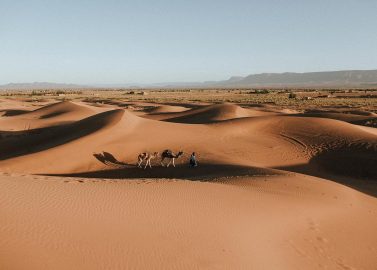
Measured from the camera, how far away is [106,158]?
17562mm

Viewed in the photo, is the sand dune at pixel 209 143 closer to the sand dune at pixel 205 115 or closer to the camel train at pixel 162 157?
the camel train at pixel 162 157

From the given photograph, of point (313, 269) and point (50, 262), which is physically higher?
point (50, 262)

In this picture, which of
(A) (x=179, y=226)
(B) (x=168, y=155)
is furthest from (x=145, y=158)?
(A) (x=179, y=226)

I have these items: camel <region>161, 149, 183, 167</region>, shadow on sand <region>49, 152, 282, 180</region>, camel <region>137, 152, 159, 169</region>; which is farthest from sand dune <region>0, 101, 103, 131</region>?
camel <region>161, 149, 183, 167</region>

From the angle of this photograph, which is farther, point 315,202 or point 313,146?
point 313,146

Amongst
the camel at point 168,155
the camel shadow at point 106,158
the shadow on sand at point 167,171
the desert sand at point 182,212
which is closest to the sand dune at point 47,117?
the desert sand at point 182,212

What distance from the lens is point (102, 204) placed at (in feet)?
26.4

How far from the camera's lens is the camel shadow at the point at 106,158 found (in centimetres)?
1727

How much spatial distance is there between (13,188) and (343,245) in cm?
669

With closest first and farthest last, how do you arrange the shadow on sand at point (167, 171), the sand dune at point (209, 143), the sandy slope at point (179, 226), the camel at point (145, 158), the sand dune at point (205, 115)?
the sandy slope at point (179, 226), the shadow on sand at point (167, 171), the camel at point (145, 158), the sand dune at point (209, 143), the sand dune at point (205, 115)

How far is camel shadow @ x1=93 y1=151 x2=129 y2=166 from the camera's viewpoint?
56.6 feet

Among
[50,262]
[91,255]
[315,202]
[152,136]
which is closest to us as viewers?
[50,262]

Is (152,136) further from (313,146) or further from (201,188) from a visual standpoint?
→ (201,188)

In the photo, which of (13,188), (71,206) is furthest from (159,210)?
(13,188)
